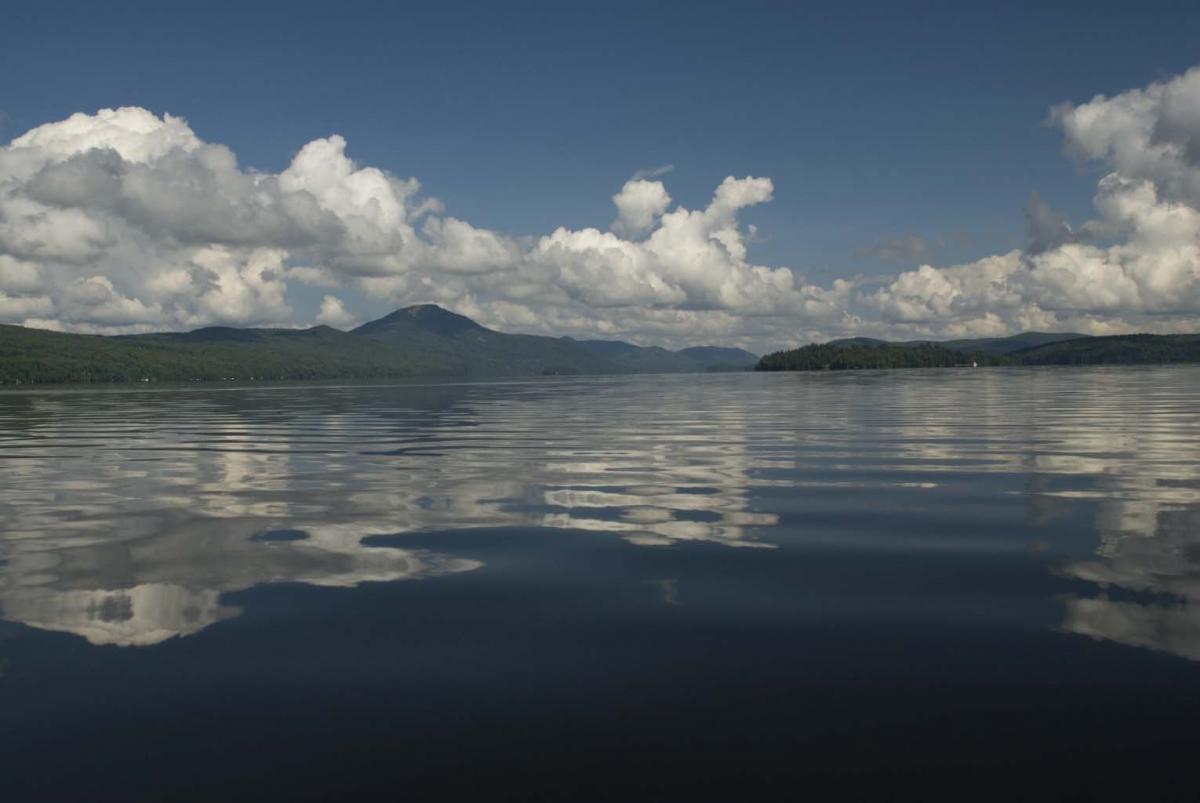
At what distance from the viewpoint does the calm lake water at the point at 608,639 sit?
8.23m

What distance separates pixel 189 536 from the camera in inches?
788

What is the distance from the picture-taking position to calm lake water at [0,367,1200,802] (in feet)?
27.0

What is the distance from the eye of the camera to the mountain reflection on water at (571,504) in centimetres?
1451

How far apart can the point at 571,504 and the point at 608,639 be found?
12.2 m

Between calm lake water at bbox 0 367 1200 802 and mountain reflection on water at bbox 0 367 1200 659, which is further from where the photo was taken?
mountain reflection on water at bbox 0 367 1200 659

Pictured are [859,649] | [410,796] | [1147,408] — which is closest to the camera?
[410,796]

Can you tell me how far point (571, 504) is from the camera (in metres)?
24.1

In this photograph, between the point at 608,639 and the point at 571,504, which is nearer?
the point at 608,639

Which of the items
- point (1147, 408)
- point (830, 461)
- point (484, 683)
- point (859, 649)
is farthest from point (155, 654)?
point (1147, 408)

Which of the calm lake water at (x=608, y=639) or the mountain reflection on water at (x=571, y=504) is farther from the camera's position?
the mountain reflection on water at (x=571, y=504)

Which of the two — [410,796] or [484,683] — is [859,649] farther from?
[410,796]

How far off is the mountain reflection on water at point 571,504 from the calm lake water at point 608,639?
133mm

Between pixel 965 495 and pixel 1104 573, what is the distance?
9.54 metres

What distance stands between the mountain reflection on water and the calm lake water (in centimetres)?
13
